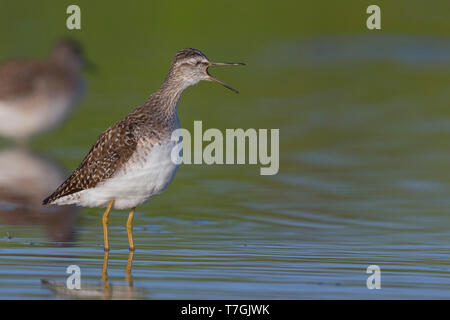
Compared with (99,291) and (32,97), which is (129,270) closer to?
(99,291)

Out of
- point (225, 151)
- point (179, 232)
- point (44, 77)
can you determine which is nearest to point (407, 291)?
point (179, 232)

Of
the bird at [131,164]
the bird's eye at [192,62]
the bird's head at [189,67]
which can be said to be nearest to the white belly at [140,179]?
the bird at [131,164]

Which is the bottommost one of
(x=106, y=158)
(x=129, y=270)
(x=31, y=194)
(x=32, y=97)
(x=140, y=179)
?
(x=129, y=270)

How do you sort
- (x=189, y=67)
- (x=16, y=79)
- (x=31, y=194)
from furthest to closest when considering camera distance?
(x=16, y=79) < (x=31, y=194) < (x=189, y=67)

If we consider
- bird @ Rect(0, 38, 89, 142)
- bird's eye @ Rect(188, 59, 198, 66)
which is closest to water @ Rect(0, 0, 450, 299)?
bird @ Rect(0, 38, 89, 142)

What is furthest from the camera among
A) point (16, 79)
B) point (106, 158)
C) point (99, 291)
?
point (16, 79)

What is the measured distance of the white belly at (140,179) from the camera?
374 inches

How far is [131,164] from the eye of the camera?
9633mm

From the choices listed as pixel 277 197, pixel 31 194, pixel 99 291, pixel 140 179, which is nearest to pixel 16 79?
pixel 31 194

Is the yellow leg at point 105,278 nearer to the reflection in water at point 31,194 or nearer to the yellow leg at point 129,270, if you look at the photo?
the yellow leg at point 129,270

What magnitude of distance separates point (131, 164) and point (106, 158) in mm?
347

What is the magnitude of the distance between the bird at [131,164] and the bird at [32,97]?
760cm

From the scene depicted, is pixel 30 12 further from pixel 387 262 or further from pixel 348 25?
pixel 387 262

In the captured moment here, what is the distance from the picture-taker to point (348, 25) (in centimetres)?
2812
